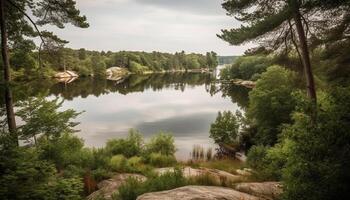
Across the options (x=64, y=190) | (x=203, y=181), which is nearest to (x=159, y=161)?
(x=203, y=181)

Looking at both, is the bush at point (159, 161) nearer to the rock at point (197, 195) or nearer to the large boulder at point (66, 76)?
the rock at point (197, 195)

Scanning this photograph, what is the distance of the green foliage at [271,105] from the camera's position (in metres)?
28.6

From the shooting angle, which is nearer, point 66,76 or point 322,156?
point 322,156

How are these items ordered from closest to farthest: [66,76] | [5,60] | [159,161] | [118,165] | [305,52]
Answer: [5,60] < [305,52] < [118,165] < [159,161] < [66,76]

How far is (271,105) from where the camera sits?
28859mm

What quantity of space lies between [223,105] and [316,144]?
53784 millimetres

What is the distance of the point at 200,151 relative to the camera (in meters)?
28.7

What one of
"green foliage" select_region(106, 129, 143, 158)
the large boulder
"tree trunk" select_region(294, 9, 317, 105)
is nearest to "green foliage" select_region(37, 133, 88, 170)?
"green foliage" select_region(106, 129, 143, 158)

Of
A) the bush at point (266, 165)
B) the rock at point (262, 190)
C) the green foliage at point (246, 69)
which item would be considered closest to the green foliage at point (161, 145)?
the bush at point (266, 165)

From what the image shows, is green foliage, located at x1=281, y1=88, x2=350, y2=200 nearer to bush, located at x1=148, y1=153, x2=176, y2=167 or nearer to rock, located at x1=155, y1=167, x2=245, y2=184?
rock, located at x1=155, y1=167, x2=245, y2=184

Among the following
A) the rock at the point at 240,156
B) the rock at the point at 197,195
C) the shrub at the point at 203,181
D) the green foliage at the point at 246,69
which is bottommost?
the rock at the point at 240,156

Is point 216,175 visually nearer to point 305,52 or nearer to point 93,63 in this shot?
point 305,52

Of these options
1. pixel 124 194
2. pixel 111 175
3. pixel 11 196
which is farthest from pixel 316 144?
pixel 111 175

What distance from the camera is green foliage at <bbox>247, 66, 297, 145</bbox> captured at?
2864 centimetres
